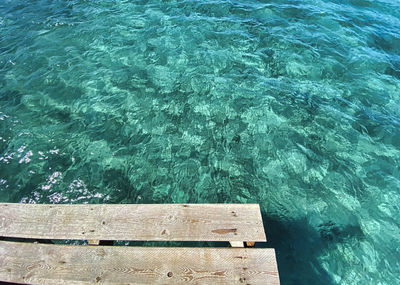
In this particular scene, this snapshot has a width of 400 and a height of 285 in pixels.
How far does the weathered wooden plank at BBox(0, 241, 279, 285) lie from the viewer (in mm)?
3361

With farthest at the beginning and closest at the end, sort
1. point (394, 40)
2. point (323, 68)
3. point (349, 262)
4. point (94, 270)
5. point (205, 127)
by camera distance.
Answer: point (394, 40) < point (323, 68) < point (205, 127) < point (349, 262) < point (94, 270)

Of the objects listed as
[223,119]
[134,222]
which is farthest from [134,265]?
[223,119]

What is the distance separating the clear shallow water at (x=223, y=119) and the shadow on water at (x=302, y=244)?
0.8 inches

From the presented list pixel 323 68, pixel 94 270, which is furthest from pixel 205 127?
pixel 323 68

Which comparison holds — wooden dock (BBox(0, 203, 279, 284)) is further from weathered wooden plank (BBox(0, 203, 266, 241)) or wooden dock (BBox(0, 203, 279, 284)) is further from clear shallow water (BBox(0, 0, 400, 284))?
clear shallow water (BBox(0, 0, 400, 284))

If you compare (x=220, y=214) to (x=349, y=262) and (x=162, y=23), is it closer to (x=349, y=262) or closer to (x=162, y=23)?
(x=349, y=262)

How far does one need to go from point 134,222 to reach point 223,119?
161 inches

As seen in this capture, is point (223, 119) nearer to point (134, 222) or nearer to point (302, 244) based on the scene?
point (302, 244)

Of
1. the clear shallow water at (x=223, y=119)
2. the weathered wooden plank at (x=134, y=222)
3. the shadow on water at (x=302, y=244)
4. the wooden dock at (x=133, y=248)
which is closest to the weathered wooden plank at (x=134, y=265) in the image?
the wooden dock at (x=133, y=248)

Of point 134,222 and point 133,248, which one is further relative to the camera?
point 134,222

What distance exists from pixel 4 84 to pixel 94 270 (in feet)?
25.0

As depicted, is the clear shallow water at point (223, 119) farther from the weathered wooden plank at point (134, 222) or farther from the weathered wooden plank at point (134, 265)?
the weathered wooden plank at point (134, 265)

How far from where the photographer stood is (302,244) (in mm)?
4805

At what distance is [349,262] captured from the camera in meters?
4.54
